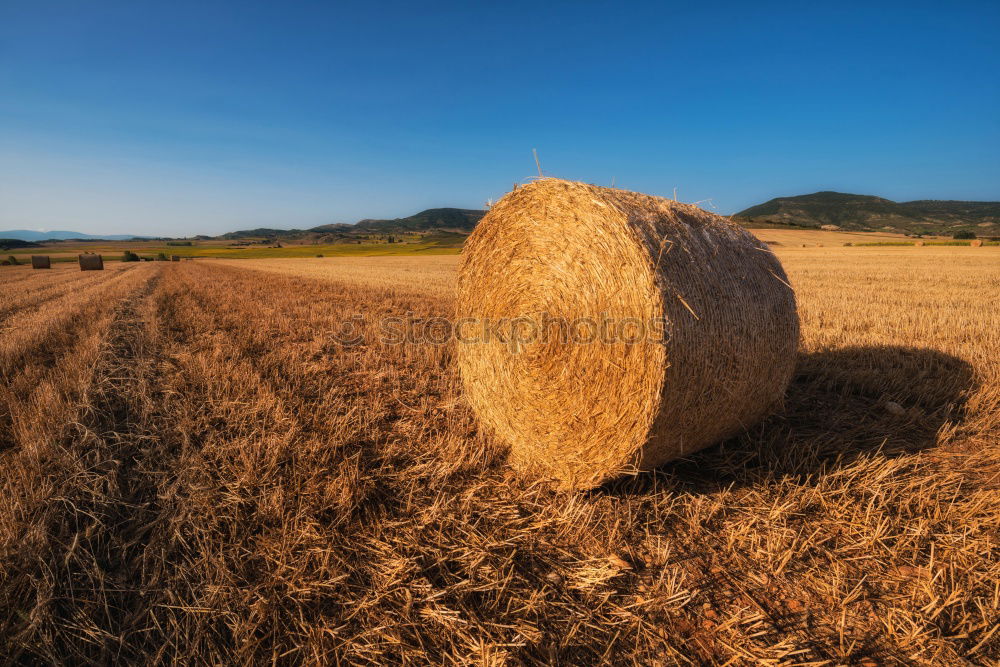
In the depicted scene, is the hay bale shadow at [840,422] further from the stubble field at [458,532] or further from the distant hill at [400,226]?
the distant hill at [400,226]

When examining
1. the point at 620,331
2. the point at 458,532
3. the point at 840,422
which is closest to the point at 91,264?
the point at 458,532

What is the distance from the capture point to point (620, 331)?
3035 mm

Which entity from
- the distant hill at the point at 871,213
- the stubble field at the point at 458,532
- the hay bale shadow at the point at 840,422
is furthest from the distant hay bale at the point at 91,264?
the distant hill at the point at 871,213

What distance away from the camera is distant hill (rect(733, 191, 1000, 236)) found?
8850 cm

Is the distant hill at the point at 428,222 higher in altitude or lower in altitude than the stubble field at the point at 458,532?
higher

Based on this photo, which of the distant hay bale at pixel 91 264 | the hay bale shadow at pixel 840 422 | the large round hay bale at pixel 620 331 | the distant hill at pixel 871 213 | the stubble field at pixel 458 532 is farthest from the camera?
the distant hill at pixel 871 213

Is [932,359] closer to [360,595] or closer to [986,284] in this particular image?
[360,595]

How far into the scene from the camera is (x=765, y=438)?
150 inches

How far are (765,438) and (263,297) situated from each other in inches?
488

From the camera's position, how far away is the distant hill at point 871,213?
88500 mm

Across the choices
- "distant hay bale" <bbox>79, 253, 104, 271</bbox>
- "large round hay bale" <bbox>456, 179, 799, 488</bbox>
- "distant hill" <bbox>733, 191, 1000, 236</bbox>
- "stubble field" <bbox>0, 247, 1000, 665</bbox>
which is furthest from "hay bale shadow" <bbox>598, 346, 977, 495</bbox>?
"distant hill" <bbox>733, 191, 1000, 236</bbox>

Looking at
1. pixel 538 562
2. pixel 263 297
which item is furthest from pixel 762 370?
pixel 263 297

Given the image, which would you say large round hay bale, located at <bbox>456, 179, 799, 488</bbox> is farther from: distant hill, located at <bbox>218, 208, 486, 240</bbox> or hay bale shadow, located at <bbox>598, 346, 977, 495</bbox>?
distant hill, located at <bbox>218, 208, 486, 240</bbox>

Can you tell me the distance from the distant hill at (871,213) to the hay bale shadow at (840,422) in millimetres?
89856
